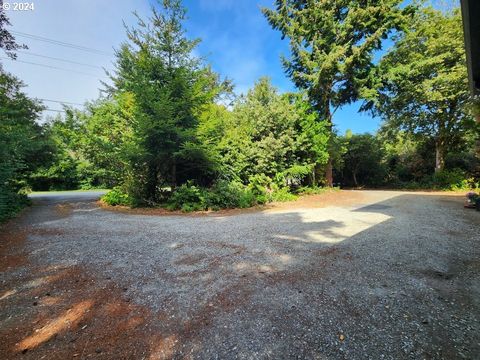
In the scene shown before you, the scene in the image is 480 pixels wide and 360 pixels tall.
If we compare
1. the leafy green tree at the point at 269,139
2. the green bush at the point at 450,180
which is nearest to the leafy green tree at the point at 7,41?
the leafy green tree at the point at 269,139

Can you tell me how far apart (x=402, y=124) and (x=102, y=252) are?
1962 centimetres

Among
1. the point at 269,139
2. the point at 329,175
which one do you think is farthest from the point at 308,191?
the point at 269,139

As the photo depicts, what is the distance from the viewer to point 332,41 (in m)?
14.2

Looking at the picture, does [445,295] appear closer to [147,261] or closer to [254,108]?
[147,261]

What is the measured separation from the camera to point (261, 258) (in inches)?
143

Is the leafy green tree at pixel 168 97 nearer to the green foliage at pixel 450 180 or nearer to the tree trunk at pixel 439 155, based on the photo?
the green foliage at pixel 450 180

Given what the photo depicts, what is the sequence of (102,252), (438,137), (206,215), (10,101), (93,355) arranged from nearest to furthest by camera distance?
(93,355) < (102,252) < (206,215) < (10,101) < (438,137)

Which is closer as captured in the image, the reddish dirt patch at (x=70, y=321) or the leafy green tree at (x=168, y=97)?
the reddish dirt patch at (x=70, y=321)

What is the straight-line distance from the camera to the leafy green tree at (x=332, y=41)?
13.4 meters

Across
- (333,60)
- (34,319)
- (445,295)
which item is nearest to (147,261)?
(34,319)

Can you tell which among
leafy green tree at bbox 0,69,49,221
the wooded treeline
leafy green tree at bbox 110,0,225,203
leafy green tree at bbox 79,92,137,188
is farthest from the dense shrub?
leafy green tree at bbox 0,69,49,221

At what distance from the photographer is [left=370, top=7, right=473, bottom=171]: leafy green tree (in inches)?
515

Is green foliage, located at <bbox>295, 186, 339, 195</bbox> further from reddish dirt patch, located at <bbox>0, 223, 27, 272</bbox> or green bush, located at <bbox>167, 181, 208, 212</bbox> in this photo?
reddish dirt patch, located at <bbox>0, 223, 27, 272</bbox>

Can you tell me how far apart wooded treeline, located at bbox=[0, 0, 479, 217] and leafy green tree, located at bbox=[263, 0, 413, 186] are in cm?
7
